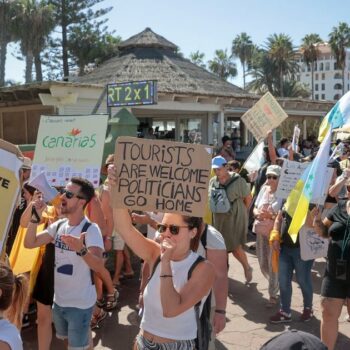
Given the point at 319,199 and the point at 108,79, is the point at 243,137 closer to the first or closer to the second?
the point at 108,79

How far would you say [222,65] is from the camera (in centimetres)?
7781

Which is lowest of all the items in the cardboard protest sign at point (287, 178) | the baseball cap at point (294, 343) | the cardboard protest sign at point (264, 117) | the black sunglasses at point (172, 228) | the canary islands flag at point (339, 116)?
the baseball cap at point (294, 343)

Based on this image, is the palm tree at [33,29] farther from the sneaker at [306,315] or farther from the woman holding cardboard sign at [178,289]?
the woman holding cardboard sign at [178,289]

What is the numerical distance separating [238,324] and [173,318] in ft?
8.68

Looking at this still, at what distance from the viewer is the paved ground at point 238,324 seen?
446cm

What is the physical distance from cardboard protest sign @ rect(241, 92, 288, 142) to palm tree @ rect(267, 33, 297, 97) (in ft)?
193

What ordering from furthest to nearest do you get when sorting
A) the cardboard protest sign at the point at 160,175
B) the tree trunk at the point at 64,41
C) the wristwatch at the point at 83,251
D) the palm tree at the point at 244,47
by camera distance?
the palm tree at the point at 244,47 < the tree trunk at the point at 64,41 < the wristwatch at the point at 83,251 < the cardboard protest sign at the point at 160,175

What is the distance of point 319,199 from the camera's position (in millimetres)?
3613

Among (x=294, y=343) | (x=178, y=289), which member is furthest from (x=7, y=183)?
(x=294, y=343)

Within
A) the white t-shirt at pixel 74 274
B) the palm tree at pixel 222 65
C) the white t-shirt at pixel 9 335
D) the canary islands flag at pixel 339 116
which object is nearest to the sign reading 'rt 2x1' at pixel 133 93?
the canary islands flag at pixel 339 116

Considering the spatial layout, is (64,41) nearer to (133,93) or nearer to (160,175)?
(133,93)

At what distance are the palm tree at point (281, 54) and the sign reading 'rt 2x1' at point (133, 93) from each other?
192ft

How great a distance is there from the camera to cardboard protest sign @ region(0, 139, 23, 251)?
2.15 meters

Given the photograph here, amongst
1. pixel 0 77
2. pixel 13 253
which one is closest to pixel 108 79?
pixel 13 253
